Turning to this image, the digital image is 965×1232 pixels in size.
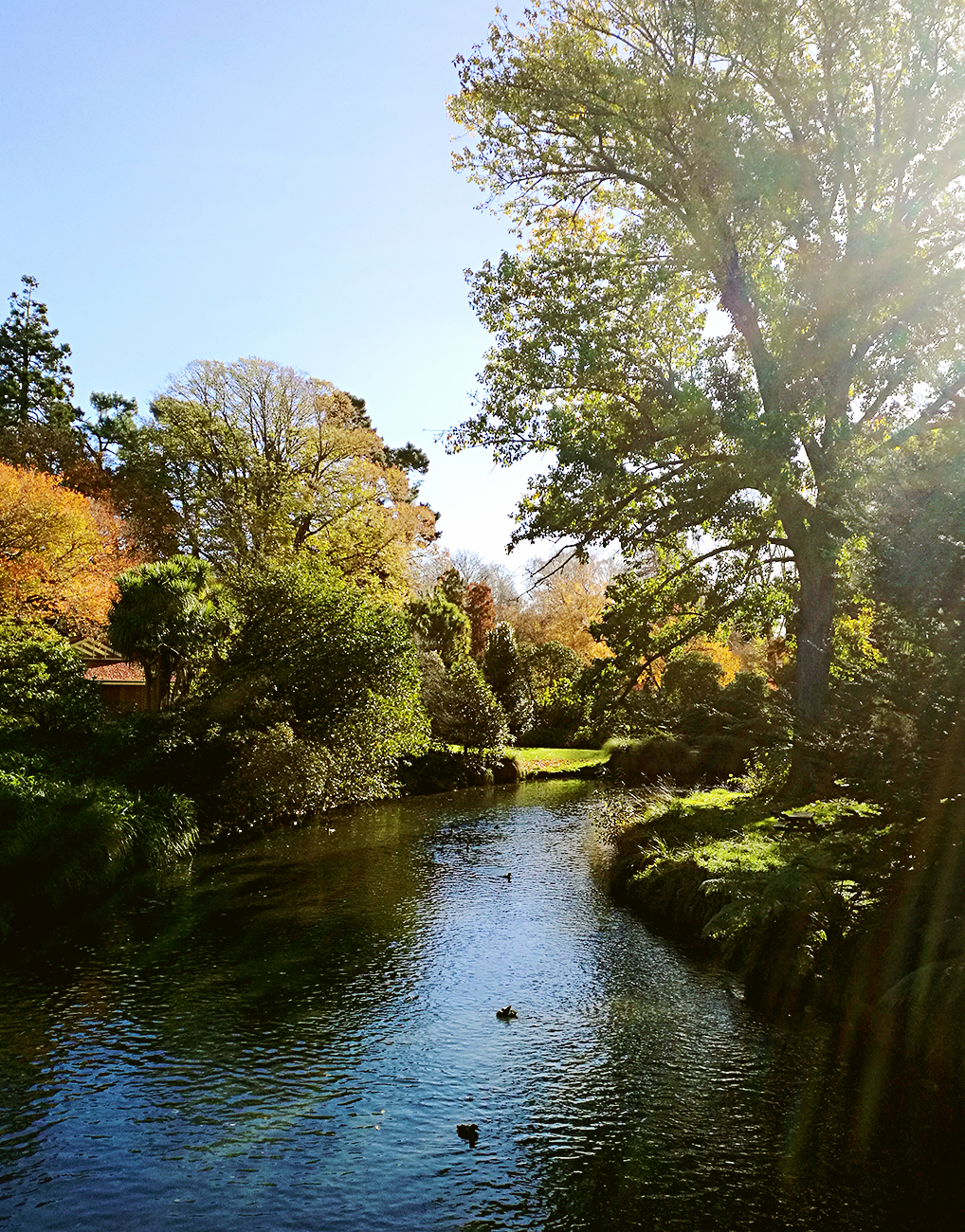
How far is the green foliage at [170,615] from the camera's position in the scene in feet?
73.5

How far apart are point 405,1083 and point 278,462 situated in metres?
30.8

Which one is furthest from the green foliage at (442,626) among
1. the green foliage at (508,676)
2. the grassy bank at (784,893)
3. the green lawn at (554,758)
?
the grassy bank at (784,893)

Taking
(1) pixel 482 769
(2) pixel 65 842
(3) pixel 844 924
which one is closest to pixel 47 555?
(2) pixel 65 842

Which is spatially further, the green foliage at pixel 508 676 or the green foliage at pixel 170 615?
the green foliage at pixel 508 676

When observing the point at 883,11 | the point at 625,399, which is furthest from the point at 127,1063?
the point at 883,11

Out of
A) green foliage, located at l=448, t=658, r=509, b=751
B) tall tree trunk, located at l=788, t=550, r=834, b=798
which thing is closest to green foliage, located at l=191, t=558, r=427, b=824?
green foliage, located at l=448, t=658, r=509, b=751

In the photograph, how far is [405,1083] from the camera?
27.7ft

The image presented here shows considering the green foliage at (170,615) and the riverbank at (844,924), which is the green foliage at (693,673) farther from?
the riverbank at (844,924)

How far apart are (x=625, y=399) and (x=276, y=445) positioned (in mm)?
22083

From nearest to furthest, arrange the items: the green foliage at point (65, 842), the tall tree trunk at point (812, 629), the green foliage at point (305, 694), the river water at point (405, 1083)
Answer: the river water at point (405, 1083) → the green foliage at point (65, 842) → the tall tree trunk at point (812, 629) → the green foliage at point (305, 694)

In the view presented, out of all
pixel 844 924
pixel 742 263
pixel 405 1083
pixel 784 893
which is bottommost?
pixel 405 1083

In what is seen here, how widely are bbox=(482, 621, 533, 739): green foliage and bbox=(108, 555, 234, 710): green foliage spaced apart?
659 inches

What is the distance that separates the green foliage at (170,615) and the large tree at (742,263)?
30.3ft

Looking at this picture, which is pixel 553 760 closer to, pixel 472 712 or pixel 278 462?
pixel 472 712
